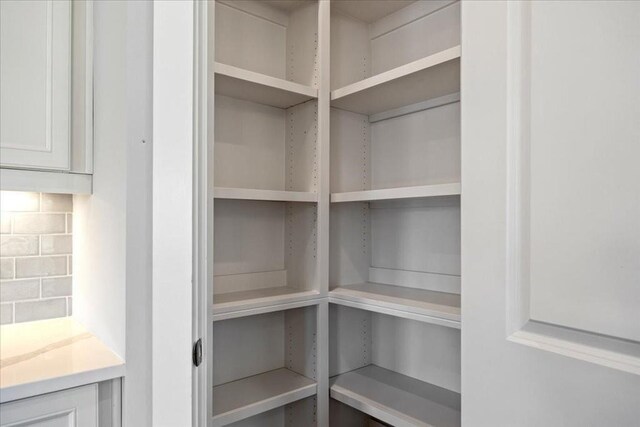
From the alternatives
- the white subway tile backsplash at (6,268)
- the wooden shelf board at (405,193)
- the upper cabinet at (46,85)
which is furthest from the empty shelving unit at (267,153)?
the white subway tile backsplash at (6,268)

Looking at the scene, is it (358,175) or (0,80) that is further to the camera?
(358,175)

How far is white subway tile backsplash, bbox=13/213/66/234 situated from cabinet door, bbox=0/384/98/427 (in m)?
0.73

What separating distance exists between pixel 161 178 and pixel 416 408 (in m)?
1.08

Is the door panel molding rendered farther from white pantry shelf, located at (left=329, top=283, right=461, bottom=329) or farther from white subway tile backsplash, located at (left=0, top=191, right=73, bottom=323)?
white subway tile backsplash, located at (left=0, top=191, right=73, bottom=323)

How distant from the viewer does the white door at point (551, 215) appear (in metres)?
0.55

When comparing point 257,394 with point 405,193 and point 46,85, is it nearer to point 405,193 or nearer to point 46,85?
point 405,193

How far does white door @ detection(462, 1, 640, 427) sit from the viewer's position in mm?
551

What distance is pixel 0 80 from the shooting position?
1117 millimetres

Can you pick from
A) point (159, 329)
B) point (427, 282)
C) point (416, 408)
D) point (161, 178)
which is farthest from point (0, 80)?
point (416, 408)

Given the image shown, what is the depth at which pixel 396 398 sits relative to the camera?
1.36 metres

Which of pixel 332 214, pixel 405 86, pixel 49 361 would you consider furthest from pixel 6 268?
pixel 405 86

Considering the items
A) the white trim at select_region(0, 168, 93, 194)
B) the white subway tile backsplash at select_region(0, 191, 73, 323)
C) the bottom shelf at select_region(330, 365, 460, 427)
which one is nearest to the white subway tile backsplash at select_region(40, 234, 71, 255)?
the white subway tile backsplash at select_region(0, 191, 73, 323)

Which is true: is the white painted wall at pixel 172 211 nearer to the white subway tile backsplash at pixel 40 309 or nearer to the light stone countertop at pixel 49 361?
the light stone countertop at pixel 49 361

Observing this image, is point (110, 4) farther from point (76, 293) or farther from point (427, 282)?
point (427, 282)
